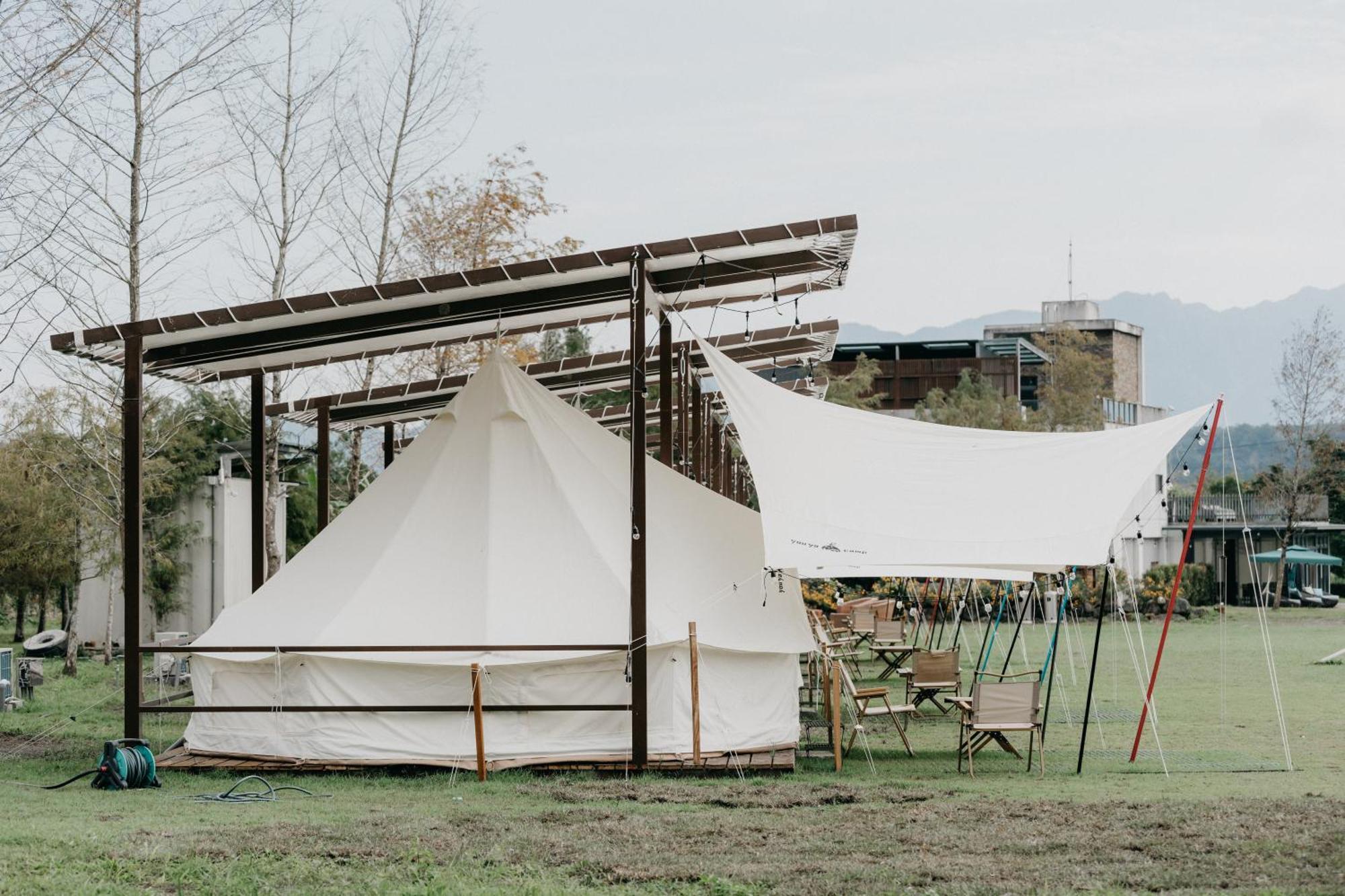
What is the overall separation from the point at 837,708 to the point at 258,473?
22.7 ft

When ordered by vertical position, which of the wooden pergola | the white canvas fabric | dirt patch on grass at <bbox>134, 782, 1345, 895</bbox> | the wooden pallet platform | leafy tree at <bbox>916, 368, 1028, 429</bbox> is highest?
leafy tree at <bbox>916, 368, 1028, 429</bbox>

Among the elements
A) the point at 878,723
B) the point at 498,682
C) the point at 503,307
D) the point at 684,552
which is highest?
the point at 503,307

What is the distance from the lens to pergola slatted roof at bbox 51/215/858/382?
10.3 meters

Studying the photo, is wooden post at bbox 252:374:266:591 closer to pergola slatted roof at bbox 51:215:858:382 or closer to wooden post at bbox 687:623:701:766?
pergola slatted roof at bbox 51:215:858:382

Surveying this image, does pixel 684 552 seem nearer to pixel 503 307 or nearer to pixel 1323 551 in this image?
pixel 503 307

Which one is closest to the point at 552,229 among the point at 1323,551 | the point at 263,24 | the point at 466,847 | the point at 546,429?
the point at 263,24

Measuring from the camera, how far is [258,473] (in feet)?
45.2

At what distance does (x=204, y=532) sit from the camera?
24.5 metres

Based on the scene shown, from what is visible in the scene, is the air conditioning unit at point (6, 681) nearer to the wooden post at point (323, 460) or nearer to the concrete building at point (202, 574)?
the wooden post at point (323, 460)

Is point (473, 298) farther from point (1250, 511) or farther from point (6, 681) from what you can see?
point (1250, 511)

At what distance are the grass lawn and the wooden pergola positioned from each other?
4.53 ft

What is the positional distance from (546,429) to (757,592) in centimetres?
238

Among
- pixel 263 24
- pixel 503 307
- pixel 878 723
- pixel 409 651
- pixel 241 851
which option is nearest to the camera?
pixel 241 851

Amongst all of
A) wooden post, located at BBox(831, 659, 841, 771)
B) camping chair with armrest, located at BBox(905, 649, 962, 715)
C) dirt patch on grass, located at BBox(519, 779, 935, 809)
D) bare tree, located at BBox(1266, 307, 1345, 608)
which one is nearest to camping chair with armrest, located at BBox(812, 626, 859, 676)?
camping chair with armrest, located at BBox(905, 649, 962, 715)
